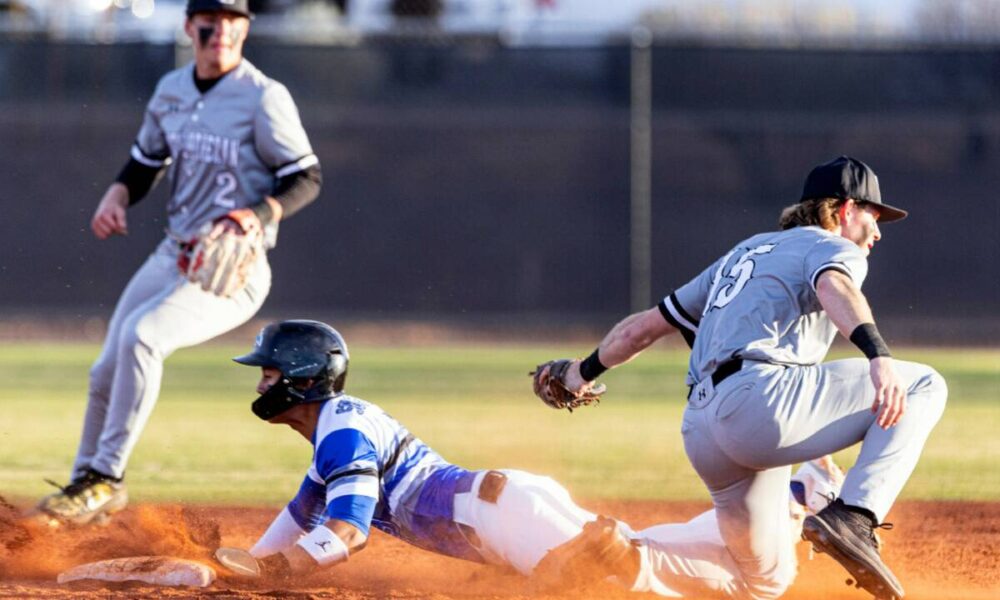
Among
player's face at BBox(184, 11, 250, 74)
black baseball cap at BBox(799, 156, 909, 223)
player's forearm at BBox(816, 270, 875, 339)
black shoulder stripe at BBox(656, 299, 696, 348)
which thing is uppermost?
player's face at BBox(184, 11, 250, 74)

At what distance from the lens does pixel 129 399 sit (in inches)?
214

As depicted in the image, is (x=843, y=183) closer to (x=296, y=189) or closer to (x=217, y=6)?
(x=296, y=189)

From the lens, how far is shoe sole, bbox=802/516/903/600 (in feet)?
12.6

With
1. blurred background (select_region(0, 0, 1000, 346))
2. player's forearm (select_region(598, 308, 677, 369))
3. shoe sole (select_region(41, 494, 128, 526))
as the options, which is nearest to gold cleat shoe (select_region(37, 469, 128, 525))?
shoe sole (select_region(41, 494, 128, 526))

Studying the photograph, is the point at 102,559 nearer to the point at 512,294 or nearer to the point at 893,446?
the point at 893,446

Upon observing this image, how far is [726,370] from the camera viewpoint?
412 cm

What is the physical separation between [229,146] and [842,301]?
2.88m

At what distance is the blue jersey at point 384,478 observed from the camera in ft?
13.4

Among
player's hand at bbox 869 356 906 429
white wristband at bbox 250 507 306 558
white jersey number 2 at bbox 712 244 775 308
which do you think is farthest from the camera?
white wristband at bbox 250 507 306 558

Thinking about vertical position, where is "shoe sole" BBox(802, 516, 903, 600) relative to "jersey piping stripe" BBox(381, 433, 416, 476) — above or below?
below

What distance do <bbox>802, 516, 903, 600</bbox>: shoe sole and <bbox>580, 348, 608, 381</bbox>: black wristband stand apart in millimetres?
996

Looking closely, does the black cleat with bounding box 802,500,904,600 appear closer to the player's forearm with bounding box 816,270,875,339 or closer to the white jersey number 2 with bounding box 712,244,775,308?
the player's forearm with bounding box 816,270,875,339

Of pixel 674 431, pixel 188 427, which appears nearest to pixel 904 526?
pixel 674 431

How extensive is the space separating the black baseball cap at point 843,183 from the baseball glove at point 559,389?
0.98 m
